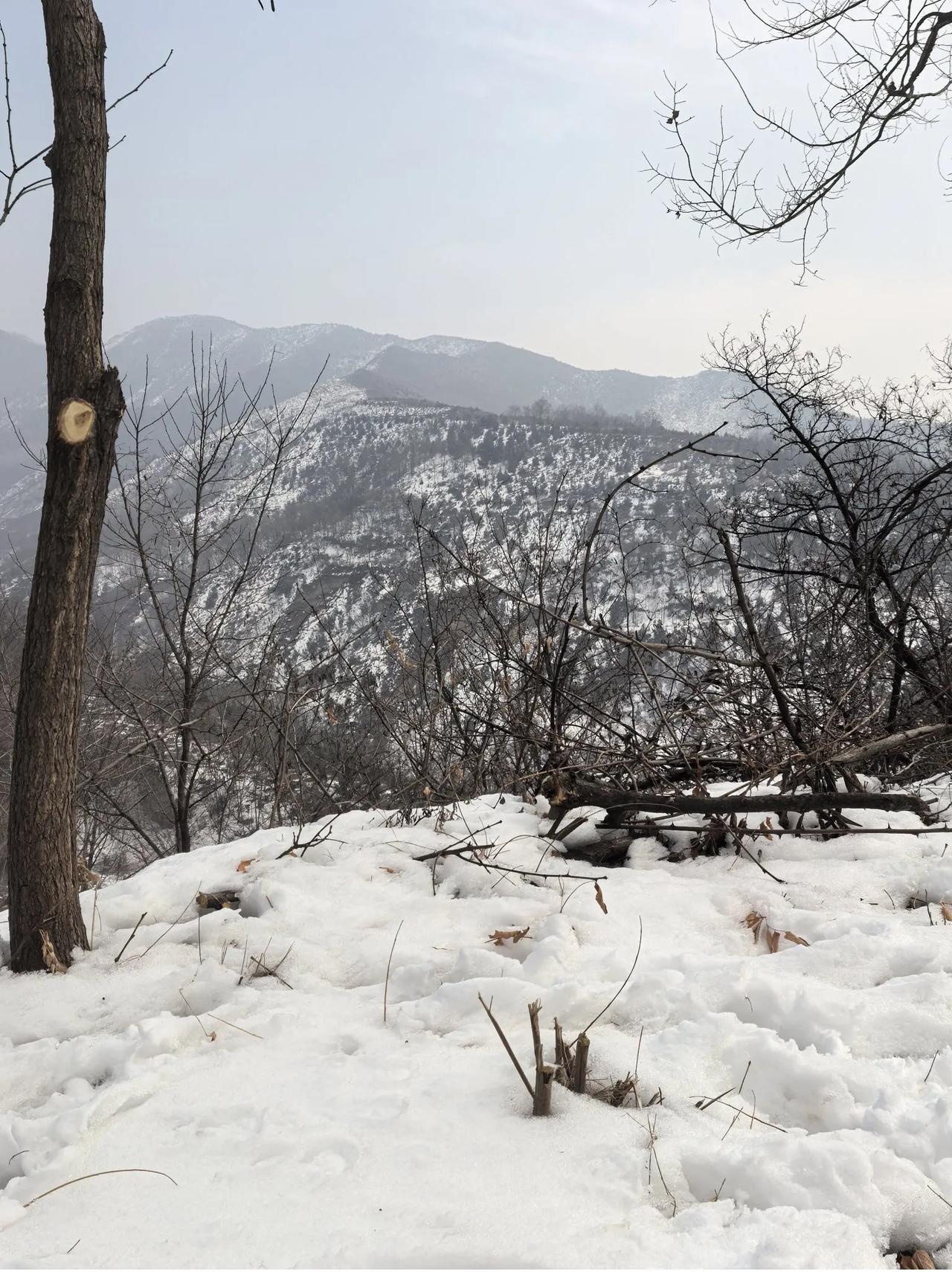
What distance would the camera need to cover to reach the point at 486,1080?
161 cm

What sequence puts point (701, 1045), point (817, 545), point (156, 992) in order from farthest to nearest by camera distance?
1. point (817, 545)
2. point (156, 992)
3. point (701, 1045)

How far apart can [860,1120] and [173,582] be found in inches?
287

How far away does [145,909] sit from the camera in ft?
8.77

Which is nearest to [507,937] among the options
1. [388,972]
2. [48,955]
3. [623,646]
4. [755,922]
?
[388,972]

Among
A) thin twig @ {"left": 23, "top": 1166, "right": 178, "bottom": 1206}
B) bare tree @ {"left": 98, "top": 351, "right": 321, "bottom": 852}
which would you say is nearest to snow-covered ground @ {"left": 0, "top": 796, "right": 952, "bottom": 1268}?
thin twig @ {"left": 23, "top": 1166, "right": 178, "bottom": 1206}

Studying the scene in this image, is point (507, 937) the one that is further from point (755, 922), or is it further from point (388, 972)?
point (755, 922)

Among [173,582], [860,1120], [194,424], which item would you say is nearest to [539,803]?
[860,1120]

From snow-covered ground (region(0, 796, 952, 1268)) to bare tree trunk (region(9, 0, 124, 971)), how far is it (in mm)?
274

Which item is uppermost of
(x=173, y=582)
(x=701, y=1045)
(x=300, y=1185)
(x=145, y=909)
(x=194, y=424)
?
(x=194, y=424)

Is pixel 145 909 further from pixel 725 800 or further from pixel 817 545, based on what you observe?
pixel 817 545

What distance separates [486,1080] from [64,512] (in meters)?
2.08

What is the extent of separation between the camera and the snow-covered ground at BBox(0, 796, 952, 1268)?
1.19 m

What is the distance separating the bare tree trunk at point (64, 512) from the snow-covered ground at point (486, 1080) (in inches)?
10.8

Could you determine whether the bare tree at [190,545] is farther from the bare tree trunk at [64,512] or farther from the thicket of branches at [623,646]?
the bare tree trunk at [64,512]
